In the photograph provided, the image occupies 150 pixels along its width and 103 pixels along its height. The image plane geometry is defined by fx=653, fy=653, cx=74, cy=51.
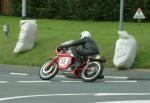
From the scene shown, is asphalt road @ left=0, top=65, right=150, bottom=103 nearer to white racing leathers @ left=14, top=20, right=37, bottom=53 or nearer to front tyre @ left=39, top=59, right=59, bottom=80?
front tyre @ left=39, top=59, right=59, bottom=80

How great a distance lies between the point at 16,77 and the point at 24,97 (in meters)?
5.31

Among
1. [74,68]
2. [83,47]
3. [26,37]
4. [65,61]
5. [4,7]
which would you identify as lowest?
[74,68]

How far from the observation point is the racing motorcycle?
18.5 m

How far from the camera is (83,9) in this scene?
39.9 meters

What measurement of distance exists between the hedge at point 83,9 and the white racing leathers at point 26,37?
45.2ft

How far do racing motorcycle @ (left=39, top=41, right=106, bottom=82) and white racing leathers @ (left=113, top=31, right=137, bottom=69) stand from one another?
8.57 ft

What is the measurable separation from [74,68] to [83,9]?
21.2 metres

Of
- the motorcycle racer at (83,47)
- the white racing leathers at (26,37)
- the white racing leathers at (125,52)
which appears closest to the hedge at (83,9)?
the white racing leathers at (26,37)

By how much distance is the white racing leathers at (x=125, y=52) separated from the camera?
21473 mm

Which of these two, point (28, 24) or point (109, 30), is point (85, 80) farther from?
point (109, 30)

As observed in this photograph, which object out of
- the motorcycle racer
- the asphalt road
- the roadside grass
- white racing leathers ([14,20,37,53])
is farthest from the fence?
the motorcycle racer

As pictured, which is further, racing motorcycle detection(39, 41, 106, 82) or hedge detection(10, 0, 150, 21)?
hedge detection(10, 0, 150, 21)

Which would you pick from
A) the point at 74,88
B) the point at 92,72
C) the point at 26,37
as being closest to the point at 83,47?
the point at 92,72

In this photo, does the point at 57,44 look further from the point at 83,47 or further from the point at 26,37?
the point at 83,47
